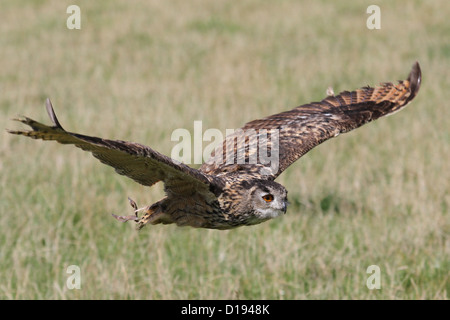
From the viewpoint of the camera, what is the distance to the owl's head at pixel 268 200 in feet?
16.9

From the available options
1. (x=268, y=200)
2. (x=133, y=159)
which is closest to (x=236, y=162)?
(x=268, y=200)

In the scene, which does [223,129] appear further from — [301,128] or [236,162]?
[236,162]

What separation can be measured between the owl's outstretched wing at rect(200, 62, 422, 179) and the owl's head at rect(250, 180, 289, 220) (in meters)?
0.48

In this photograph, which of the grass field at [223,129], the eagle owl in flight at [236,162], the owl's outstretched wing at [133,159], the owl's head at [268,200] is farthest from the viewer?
the grass field at [223,129]

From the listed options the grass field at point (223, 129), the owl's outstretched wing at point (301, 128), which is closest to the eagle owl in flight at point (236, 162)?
the owl's outstretched wing at point (301, 128)

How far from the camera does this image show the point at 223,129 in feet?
32.8

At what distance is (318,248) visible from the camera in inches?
274

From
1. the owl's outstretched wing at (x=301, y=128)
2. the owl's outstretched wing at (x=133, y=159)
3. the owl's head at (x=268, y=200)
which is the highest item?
the owl's outstretched wing at (x=301, y=128)

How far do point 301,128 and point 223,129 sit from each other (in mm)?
3488

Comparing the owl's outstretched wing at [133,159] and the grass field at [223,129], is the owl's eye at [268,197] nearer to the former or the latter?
the owl's outstretched wing at [133,159]

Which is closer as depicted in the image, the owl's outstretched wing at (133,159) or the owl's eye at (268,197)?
the owl's outstretched wing at (133,159)

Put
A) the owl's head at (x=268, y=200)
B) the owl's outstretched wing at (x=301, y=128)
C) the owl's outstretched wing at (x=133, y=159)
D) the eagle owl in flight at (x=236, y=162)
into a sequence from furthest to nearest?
the owl's outstretched wing at (x=301, y=128), the owl's head at (x=268, y=200), the eagle owl in flight at (x=236, y=162), the owl's outstretched wing at (x=133, y=159)

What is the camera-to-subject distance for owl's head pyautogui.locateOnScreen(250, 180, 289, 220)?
5.14 metres

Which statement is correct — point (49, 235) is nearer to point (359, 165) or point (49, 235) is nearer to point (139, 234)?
point (139, 234)
